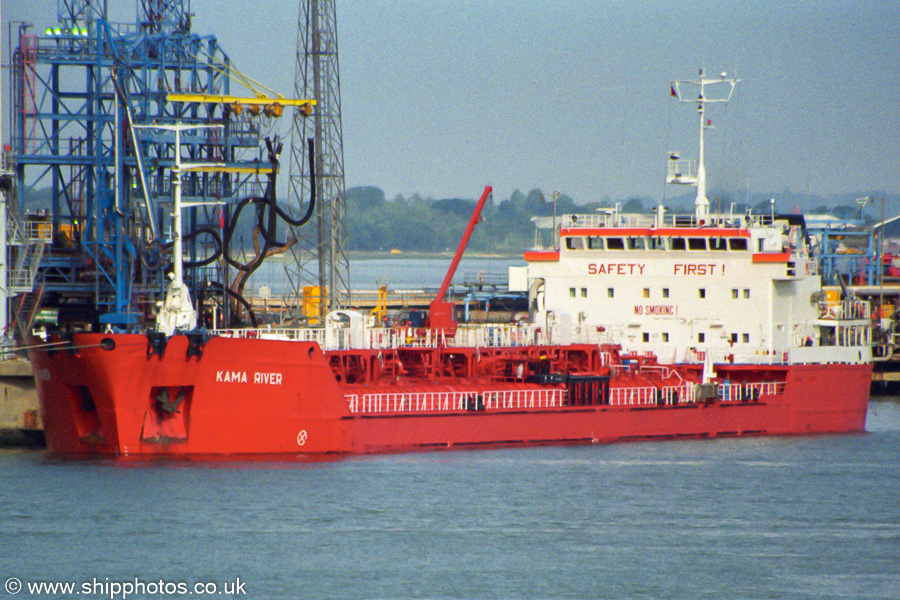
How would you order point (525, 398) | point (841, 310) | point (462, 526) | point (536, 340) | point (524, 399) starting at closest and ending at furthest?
point (462, 526) < point (525, 398) < point (524, 399) < point (536, 340) < point (841, 310)

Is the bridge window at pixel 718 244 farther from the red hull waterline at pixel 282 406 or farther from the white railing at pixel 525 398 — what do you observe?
the red hull waterline at pixel 282 406

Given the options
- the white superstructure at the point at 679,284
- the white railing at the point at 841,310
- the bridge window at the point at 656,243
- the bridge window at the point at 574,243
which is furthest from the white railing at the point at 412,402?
the white railing at the point at 841,310

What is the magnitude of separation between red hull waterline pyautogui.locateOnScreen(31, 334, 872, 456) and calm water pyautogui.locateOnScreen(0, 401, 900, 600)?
982mm

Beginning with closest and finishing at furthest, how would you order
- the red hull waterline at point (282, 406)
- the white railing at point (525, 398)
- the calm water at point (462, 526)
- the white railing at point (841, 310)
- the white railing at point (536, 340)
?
1. the calm water at point (462, 526)
2. the red hull waterline at point (282, 406)
3. the white railing at point (525, 398)
4. the white railing at point (536, 340)
5. the white railing at point (841, 310)

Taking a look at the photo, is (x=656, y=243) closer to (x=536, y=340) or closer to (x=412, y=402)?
(x=536, y=340)

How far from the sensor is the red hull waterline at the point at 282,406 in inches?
1242

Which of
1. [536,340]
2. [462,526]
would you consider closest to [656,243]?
[536,340]

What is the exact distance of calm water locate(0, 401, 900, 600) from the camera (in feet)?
78.0

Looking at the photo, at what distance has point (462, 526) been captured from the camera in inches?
1069

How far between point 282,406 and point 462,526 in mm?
7303

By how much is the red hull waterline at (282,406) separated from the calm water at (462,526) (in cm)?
98

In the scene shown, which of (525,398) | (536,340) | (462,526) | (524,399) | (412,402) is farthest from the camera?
(536,340)

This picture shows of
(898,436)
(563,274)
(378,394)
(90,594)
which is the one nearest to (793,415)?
(898,436)

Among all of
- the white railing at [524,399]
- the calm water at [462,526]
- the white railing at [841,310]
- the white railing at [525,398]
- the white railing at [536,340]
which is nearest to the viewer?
the calm water at [462,526]
